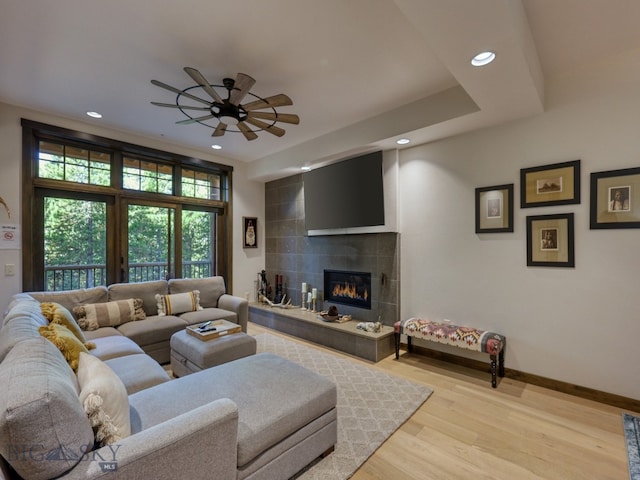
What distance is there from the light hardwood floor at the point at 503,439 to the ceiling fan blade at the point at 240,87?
2.81 m

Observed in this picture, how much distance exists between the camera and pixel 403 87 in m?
2.98

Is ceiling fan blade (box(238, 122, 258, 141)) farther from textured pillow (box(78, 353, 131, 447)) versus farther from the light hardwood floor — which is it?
the light hardwood floor

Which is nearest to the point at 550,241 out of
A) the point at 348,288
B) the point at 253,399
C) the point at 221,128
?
the point at 348,288

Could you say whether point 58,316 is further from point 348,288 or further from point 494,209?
point 494,209

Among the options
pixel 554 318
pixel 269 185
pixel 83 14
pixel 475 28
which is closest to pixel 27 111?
pixel 83 14

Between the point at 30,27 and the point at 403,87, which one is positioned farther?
the point at 403,87

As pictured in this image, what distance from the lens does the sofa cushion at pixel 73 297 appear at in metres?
3.09

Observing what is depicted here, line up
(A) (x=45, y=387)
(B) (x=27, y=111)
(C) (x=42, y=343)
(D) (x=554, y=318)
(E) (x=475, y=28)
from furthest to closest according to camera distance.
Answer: (B) (x=27, y=111) → (D) (x=554, y=318) → (E) (x=475, y=28) → (C) (x=42, y=343) → (A) (x=45, y=387)

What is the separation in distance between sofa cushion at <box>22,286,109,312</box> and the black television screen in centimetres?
292

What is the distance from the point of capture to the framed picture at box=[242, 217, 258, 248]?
18.5 ft

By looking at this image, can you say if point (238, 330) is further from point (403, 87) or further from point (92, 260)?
point (403, 87)

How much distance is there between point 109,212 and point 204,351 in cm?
279

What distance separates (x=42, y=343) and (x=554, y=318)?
383 cm

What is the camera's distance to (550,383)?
284 centimetres
